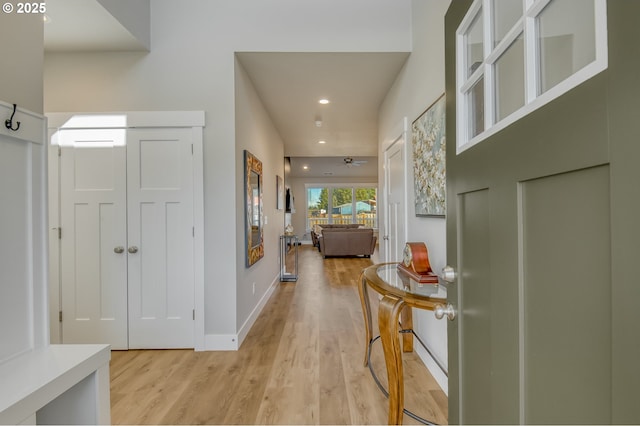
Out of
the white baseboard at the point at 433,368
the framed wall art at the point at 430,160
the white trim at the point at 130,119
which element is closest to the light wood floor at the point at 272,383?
the white baseboard at the point at 433,368

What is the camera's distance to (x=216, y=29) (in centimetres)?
272

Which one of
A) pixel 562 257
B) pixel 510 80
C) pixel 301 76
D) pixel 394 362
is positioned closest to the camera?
pixel 562 257

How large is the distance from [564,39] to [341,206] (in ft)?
37.8

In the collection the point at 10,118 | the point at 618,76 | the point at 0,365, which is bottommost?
the point at 0,365

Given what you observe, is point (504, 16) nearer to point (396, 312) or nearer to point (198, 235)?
point (396, 312)

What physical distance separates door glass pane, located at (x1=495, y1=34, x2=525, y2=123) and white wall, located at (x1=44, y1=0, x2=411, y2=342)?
225 centimetres

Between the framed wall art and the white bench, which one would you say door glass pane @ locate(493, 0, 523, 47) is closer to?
the framed wall art

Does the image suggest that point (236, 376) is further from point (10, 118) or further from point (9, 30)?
point (9, 30)

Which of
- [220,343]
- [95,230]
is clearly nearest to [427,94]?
[220,343]

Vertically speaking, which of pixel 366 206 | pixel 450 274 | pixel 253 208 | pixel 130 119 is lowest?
pixel 450 274

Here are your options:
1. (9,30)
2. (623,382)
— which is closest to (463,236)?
(623,382)

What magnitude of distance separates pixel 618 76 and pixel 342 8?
2.82 m

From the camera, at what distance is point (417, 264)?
1.86 m

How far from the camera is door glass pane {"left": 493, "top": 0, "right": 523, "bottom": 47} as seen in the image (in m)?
0.71
